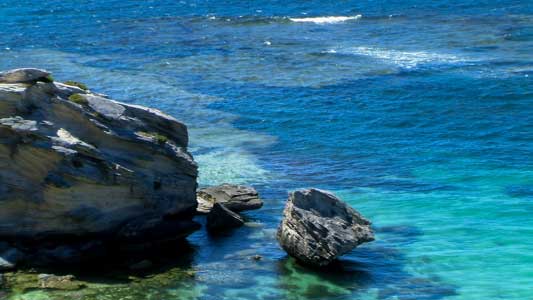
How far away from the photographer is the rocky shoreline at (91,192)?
Answer: 33.0m

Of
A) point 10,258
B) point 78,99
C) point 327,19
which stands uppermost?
point 78,99

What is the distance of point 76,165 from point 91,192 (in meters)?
1.13

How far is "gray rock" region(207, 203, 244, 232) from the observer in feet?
125

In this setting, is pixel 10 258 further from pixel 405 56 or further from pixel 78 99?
pixel 405 56

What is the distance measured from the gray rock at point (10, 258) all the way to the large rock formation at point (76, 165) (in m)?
0.69

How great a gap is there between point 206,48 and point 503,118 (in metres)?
36.1

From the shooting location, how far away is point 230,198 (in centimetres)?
4025

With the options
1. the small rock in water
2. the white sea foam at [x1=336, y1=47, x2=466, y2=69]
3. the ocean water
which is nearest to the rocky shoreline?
the small rock in water

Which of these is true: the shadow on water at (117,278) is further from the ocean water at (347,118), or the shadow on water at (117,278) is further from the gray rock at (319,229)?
the gray rock at (319,229)

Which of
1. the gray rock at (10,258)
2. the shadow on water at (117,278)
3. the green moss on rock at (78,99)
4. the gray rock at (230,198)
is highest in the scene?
the green moss on rock at (78,99)

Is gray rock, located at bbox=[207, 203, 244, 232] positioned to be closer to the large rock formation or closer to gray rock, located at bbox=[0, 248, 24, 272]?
the large rock formation

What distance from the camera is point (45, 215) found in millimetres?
33312

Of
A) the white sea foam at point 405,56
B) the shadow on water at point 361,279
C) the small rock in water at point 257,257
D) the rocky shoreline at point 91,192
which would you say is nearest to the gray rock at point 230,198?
the rocky shoreline at point 91,192

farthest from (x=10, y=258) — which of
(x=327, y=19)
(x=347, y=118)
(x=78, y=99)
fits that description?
(x=327, y=19)
